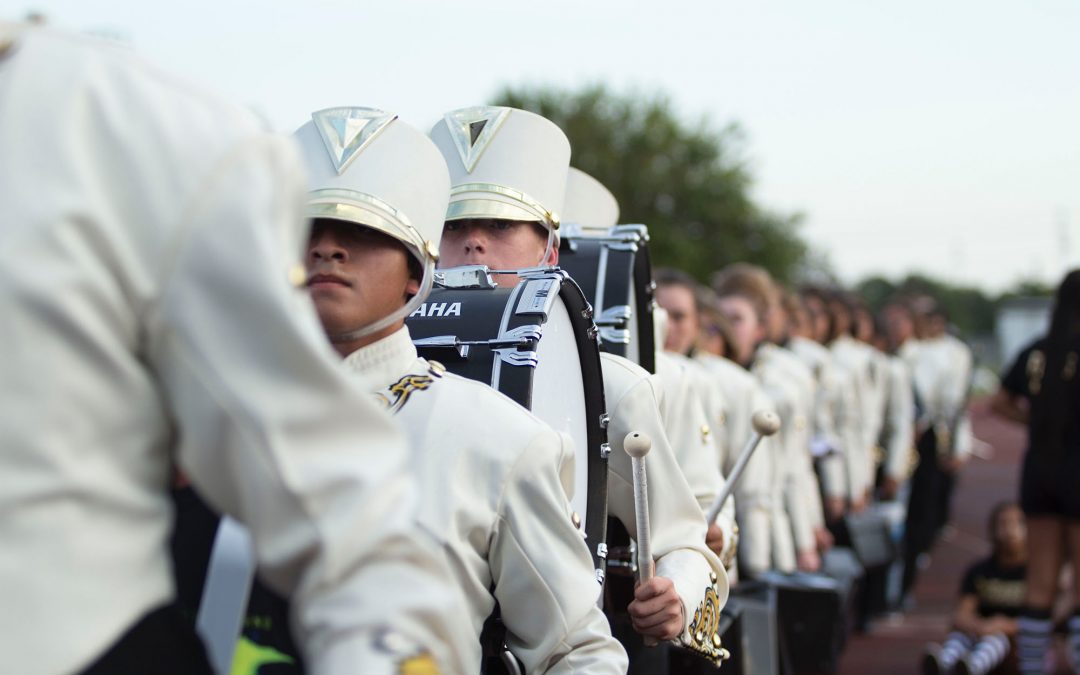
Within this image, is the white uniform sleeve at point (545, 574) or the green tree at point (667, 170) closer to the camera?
the white uniform sleeve at point (545, 574)

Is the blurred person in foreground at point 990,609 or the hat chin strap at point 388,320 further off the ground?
the hat chin strap at point 388,320

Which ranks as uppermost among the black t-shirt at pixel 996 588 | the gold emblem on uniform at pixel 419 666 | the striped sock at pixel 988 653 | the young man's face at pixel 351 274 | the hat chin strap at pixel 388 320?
the young man's face at pixel 351 274

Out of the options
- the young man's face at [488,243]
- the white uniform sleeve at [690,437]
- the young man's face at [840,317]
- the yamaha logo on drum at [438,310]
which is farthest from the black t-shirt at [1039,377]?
the yamaha logo on drum at [438,310]

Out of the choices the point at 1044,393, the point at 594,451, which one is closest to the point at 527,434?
the point at 594,451

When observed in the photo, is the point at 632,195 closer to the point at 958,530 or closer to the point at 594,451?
the point at 958,530

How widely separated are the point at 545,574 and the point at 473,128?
164cm

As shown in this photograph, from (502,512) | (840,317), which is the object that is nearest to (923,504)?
(840,317)

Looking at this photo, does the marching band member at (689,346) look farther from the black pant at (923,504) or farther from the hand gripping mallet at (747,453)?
the black pant at (923,504)

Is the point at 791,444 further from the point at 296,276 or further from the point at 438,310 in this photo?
the point at 296,276

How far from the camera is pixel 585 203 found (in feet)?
16.6

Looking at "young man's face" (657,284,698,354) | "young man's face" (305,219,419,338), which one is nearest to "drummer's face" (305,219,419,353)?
"young man's face" (305,219,419,338)

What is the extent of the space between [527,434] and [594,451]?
2.96ft

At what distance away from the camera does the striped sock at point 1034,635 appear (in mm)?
7547

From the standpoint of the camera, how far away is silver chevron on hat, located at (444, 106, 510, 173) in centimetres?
388
